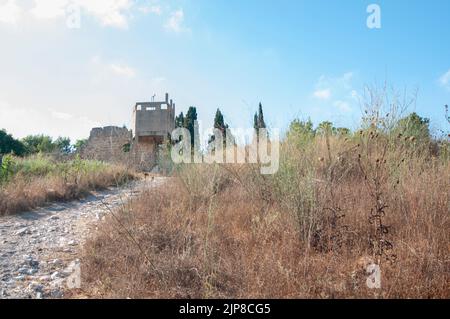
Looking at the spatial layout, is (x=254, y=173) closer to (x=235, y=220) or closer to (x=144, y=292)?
(x=235, y=220)

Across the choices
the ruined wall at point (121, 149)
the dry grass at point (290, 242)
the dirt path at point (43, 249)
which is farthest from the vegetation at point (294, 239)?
the ruined wall at point (121, 149)

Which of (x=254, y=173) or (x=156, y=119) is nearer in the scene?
(x=254, y=173)

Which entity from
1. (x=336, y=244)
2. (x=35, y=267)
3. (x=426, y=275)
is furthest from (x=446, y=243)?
(x=35, y=267)

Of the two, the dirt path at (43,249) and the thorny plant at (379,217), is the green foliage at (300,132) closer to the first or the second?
the thorny plant at (379,217)

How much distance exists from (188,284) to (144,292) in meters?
0.29

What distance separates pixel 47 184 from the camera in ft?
19.6

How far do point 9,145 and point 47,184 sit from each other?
13.7m

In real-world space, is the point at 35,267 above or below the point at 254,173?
below

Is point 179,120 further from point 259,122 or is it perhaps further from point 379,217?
point 379,217

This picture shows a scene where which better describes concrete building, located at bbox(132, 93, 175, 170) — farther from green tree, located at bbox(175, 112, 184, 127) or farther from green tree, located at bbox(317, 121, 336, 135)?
green tree, located at bbox(317, 121, 336, 135)

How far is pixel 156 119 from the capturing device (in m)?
14.1

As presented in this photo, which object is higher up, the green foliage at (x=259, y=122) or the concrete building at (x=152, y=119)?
the concrete building at (x=152, y=119)

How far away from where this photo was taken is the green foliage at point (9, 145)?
1641 cm

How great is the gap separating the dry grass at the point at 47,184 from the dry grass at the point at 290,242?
1.17 meters
